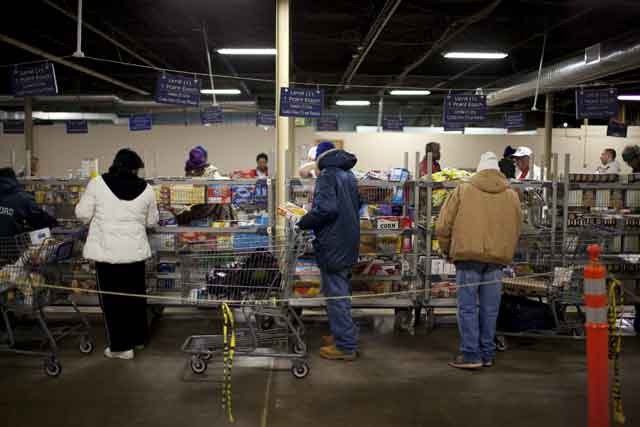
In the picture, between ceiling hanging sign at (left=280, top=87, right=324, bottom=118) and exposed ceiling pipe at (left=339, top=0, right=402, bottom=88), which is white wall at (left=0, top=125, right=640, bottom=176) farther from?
ceiling hanging sign at (left=280, top=87, right=324, bottom=118)

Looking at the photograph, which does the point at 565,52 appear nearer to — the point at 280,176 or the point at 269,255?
the point at 280,176

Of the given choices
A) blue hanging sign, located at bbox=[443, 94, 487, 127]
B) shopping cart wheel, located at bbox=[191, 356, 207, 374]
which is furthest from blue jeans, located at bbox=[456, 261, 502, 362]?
blue hanging sign, located at bbox=[443, 94, 487, 127]

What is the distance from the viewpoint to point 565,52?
1169 cm

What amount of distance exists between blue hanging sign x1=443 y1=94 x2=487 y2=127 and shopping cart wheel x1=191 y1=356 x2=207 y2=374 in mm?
7270

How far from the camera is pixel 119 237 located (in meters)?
4.71

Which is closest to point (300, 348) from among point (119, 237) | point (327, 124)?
point (119, 237)

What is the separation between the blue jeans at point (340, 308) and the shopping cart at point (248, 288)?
308 millimetres

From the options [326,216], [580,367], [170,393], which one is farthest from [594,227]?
[170,393]

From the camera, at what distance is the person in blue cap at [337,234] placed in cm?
462

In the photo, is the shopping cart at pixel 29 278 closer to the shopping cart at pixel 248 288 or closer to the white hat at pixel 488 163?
the shopping cart at pixel 248 288

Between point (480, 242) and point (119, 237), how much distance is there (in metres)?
2.76

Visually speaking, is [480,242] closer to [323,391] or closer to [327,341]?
[323,391]

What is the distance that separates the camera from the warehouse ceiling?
8484mm

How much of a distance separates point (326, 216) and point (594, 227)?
2705 mm
